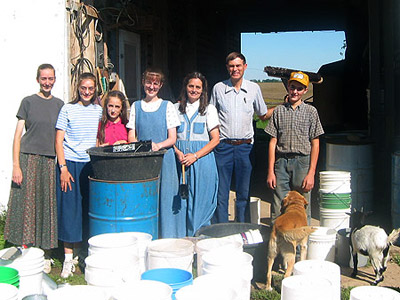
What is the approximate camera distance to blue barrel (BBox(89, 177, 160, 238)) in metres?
4.28

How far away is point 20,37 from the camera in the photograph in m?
5.82

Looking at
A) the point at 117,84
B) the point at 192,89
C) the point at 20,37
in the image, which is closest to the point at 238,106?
the point at 192,89

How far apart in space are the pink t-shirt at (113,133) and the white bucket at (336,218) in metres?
2.27

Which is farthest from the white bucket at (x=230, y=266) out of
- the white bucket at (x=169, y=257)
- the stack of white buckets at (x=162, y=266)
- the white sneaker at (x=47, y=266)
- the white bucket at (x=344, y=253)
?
the white sneaker at (x=47, y=266)

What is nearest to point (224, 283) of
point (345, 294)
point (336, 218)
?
point (345, 294)

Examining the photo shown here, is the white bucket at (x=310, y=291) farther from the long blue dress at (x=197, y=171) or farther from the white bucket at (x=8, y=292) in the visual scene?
the long blue dress at (x=197, y=171)

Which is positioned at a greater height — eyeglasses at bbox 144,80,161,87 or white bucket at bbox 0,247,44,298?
eyeglasses at bbox 144,80,161,87

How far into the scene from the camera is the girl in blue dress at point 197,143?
184 inches

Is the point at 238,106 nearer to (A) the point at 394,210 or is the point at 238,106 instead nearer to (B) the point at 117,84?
(A) the point at 394,210

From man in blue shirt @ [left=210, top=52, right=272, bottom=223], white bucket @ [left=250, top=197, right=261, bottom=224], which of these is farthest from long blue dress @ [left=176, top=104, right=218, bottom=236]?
white bucket @ [left=250, top=197, right=261, bottom=224]

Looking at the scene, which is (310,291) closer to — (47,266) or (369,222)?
(47,266)

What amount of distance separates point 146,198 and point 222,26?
10.3m

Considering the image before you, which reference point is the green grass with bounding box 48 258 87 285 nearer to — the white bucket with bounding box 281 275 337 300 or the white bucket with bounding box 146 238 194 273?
the white bucket with bounding box 146 238 194 273

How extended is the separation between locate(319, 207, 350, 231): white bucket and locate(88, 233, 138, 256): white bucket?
245 cm
